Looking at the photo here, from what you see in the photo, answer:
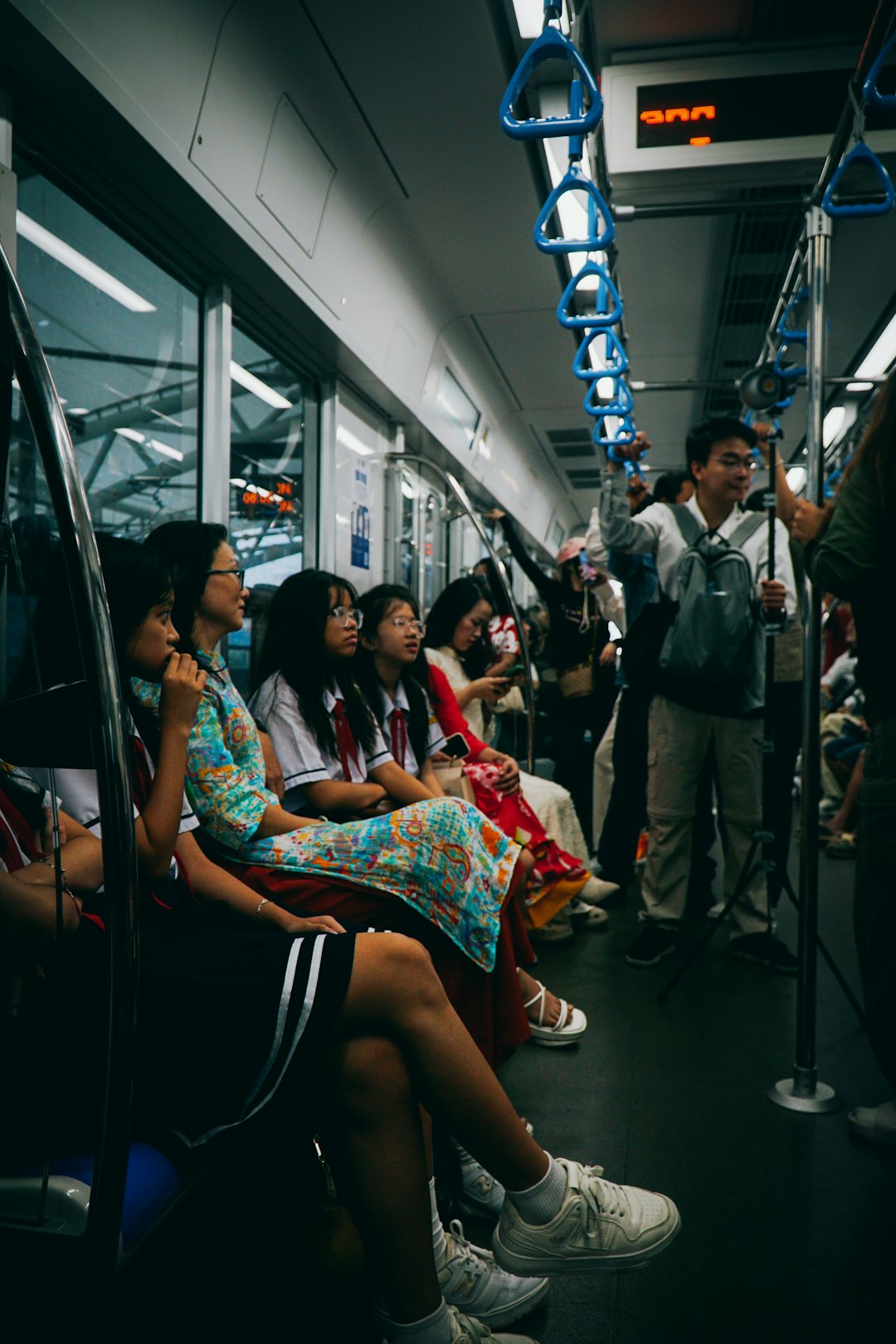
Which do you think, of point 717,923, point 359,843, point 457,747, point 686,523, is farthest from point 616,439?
point 359,843

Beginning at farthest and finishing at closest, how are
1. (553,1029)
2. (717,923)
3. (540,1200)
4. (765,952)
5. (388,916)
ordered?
(765,952) → (717,923) → (553,1029) → (388,916) → (540,1200)

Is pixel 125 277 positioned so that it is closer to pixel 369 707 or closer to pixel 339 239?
pixel 339 239

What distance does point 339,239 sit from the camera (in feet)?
13.4

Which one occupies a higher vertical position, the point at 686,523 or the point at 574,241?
the point at 574,241

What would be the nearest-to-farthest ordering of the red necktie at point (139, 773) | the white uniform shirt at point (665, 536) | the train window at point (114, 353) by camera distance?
the red necktie at point (139, 773)
the train window at point (114, 353)
the white uniform shirt at point (665, 536)

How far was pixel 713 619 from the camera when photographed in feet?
12.2

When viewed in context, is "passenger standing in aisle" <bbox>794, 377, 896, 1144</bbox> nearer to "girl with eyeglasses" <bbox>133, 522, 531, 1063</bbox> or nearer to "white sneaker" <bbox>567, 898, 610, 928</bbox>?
"girl with eyeglasses" <bbox>133, 522, 531, 1063</bbox>

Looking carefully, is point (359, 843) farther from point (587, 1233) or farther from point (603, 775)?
point (603, 775)

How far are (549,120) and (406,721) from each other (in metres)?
1.95

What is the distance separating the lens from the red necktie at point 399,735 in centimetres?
351

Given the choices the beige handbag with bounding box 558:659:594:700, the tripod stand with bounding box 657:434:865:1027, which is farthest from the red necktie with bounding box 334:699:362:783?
the beige handbag with bounding box 558:659:594:700

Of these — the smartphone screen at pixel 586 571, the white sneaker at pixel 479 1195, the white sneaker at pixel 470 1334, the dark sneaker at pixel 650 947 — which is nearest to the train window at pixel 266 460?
the smartphone screen at pixel 586 571

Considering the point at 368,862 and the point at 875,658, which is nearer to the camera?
the point at 875,658

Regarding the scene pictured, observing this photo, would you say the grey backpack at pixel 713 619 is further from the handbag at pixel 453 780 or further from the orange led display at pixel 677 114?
the orange led display at pixel 677 114
